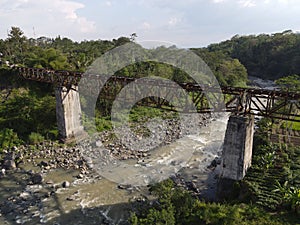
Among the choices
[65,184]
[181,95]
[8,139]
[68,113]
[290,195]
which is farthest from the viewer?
[68,113]

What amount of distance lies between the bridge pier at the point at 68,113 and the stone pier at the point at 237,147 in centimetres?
1679

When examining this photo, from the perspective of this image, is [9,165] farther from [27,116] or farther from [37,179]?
[27,116]

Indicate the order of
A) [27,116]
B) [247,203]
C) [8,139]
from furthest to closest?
[27,116], [8,139], [247,203]

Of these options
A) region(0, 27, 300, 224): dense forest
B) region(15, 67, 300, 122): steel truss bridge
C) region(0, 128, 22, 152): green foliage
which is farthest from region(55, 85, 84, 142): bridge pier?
region(0, 128, 22, 152): green foliage

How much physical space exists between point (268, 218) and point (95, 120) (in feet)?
75.7

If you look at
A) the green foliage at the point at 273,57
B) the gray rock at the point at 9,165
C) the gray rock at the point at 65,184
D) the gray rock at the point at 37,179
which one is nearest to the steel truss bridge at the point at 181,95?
the gray rock at the point at 65,184

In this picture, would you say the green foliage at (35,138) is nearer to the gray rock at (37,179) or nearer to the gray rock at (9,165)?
the gray rock at (9,165)

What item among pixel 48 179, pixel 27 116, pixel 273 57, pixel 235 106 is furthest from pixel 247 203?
pixel 273 57

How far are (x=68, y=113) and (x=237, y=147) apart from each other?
18.0 m

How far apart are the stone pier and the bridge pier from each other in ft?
55.1

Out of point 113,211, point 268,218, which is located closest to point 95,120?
point 113,211

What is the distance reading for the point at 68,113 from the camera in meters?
28.0

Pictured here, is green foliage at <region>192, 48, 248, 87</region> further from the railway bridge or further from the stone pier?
the stone pier

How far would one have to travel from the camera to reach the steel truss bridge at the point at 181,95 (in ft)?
52.3
